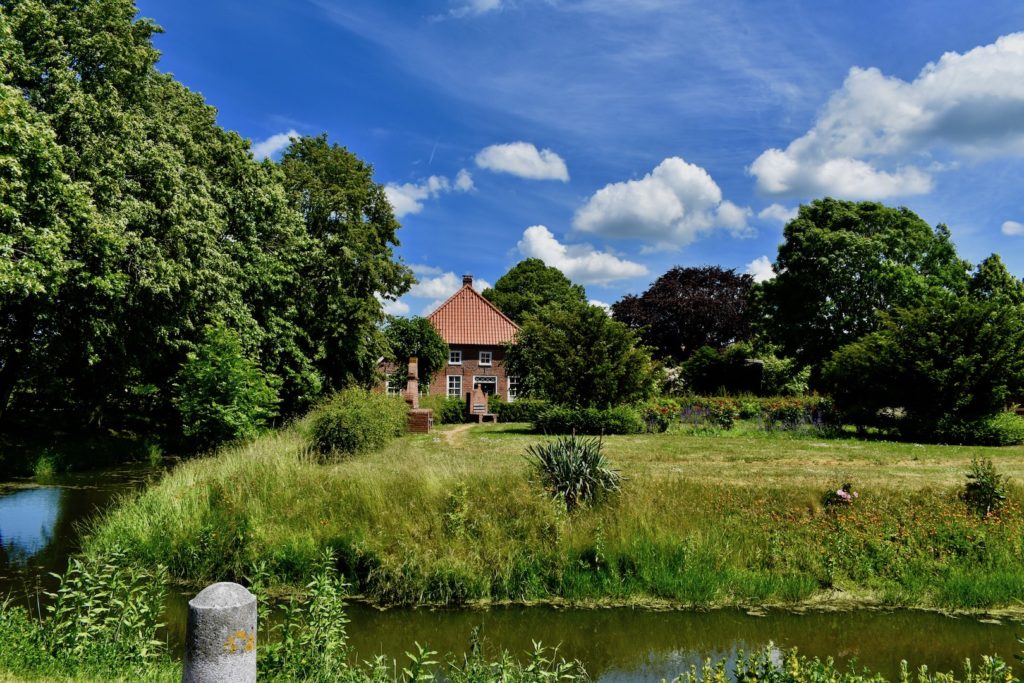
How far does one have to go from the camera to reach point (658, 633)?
27.2ft

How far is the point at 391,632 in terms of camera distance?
8250 mm

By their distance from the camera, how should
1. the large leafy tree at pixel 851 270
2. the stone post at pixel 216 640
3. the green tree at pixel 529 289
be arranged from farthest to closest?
the green tree at pixel 529 289, the large leafy tree at pixel 851 270, the stone post at pixel 216 640

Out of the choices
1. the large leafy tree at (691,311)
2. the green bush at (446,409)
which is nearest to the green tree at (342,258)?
the green bush at (446,409)

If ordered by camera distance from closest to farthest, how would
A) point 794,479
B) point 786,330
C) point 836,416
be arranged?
point 794,479 < point 836,416 < point 786,330

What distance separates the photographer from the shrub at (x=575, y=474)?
1084 centimetres

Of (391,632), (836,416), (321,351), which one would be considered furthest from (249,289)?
(836,416)

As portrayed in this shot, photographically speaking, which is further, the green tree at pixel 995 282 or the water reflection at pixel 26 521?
the green tree at pixel 995 282

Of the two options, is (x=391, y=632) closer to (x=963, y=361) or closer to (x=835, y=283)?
(x=963, y=361)

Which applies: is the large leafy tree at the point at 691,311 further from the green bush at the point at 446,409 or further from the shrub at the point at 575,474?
the shrub at the point at 575,474

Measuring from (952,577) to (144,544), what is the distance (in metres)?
11.9

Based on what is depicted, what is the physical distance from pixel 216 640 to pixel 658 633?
19.2ft

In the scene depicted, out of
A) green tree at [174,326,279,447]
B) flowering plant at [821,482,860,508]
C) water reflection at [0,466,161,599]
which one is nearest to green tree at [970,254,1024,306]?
flowering plant at [821,482,860,508]

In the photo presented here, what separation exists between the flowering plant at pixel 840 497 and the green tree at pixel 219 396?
47.5ft

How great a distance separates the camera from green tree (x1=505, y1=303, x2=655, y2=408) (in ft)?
78.7
